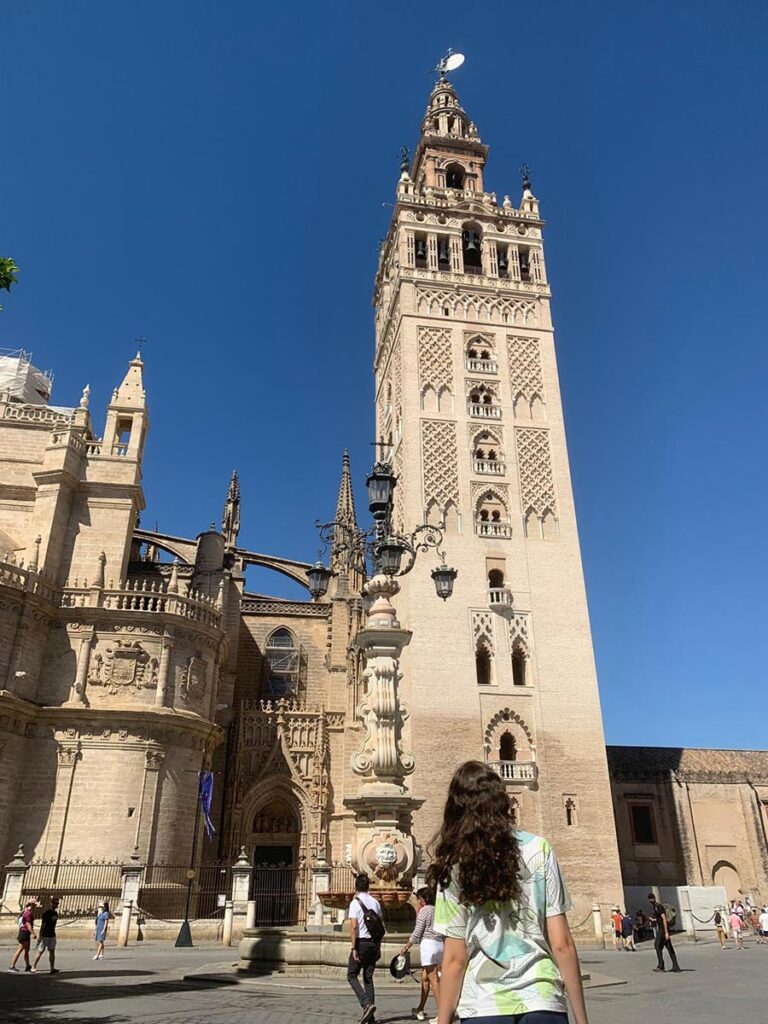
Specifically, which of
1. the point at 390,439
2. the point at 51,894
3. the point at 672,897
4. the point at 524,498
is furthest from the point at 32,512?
the point at 672,897

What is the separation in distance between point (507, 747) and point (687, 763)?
13.0 meters

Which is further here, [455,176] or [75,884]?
[455,176]

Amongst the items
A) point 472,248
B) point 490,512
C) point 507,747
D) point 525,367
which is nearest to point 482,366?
point 525,367

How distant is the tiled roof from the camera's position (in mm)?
34219

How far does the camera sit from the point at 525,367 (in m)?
34.1

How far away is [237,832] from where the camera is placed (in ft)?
90.5

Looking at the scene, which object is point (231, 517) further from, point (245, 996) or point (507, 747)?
point (245, 996)

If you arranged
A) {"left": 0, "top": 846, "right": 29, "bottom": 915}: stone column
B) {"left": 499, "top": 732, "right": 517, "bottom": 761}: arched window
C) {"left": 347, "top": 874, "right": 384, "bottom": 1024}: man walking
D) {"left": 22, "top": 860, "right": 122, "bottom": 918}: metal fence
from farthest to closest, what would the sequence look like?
{"left": 499, "top": 732, "right": 517, "bottom": 761}: arched window < {"left": 22, "top": 860, "right": 122, "bottom": 918}: metal fence < {"left": 0, "top": 846, "right": 29, "bottom": 915}: stone column < {"left": 347, "top": 874, "right": 384, "bottom": 1024}: man walking

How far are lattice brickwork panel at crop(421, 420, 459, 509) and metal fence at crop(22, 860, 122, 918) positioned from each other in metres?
16.5

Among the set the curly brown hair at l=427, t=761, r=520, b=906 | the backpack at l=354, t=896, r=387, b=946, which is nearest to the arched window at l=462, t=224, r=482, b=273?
the backpack at l=354, t=896, r=387, b=946

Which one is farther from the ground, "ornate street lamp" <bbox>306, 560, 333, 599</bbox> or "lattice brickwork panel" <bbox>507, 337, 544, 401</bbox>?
"lattice brickwork panel" <bbox>507, 337, 544, 401</bbox>

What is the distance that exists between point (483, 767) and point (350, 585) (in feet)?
103

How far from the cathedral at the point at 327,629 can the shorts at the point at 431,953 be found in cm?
1684

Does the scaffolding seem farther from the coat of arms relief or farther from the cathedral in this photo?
the coat of arms relief
